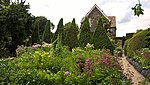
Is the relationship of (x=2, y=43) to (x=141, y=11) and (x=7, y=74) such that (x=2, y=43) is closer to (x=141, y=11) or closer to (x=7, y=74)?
(x=7, y=74)

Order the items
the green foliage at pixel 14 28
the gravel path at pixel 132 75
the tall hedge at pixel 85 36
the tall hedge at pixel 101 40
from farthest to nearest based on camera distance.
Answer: the green foliage at pixel 14 28, the tall hedge at pixel 85 36, the tall hedge at pixel 101 40, the gravel path at pixel 132 75

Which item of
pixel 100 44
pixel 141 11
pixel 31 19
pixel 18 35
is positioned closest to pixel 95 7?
pixel 31 19

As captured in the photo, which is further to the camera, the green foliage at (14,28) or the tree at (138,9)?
the green foliage at (14,28)

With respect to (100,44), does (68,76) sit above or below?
below

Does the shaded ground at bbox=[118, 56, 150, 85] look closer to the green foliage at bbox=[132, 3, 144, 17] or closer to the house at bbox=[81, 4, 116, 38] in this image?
the green foliage at bbox=[132, 3, 144, 17]

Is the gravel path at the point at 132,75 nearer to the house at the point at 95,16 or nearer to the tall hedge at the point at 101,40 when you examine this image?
the tall hedge at the point at 101,40

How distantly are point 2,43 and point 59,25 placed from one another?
687 centimetres

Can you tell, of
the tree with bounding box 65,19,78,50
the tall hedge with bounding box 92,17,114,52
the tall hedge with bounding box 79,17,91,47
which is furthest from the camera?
the tall hedge with bounding box 79,17,91,47

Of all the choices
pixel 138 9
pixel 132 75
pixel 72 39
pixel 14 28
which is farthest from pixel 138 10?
pixel 14 28

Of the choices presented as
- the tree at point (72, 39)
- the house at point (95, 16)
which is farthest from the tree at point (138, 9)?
the house at point (95, 16)

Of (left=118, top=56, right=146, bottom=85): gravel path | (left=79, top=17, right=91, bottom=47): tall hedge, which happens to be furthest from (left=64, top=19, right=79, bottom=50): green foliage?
(left=118, top=56, right=146, bottom=85): gravel path

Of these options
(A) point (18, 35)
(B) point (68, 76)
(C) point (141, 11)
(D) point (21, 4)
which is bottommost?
(B) point (68, 76)

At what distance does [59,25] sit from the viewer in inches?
1297

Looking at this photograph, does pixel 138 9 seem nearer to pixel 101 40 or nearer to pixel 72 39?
pixel 101 40
